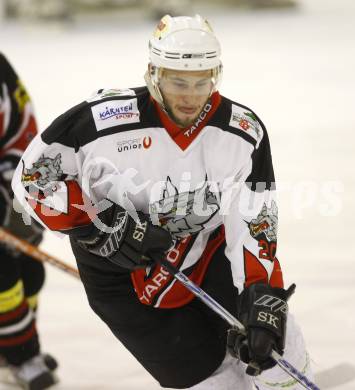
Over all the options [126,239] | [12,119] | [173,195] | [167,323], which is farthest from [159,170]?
[12,119]

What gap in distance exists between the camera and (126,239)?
7.30 feet

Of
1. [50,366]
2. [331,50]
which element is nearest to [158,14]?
[331,50]

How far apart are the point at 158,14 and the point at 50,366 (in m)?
5.99

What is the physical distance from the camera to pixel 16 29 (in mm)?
8438

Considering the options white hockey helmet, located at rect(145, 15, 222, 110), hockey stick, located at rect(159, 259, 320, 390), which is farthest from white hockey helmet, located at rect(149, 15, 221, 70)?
hockey stick, located at rect(159, 259, 320, 390)

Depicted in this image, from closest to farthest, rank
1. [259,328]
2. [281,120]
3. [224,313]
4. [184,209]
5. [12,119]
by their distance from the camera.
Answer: [259,328] → [224,313] → [184,209] → [12,119] → [281,120]

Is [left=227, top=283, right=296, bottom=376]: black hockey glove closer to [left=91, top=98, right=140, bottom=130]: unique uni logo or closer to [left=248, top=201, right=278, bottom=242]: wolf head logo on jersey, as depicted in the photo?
[left=248, top=201, right=278, bottom=242]: wolf head logo on jersey

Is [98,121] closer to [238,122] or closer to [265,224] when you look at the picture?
[238,122]

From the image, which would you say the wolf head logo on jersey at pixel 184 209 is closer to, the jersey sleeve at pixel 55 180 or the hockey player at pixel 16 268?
the jersey sleeve at pixel 55 180

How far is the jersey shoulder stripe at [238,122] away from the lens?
7.23 feet

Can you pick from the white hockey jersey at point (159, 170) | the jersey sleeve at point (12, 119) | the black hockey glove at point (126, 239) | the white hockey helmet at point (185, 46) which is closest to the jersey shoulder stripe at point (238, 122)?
the white hockey jersey at point (159, 170)

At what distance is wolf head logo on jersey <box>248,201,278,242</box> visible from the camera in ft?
7.33

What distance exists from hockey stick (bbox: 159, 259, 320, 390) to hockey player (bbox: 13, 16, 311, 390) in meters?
0.03

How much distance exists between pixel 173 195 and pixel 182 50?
381 mm
